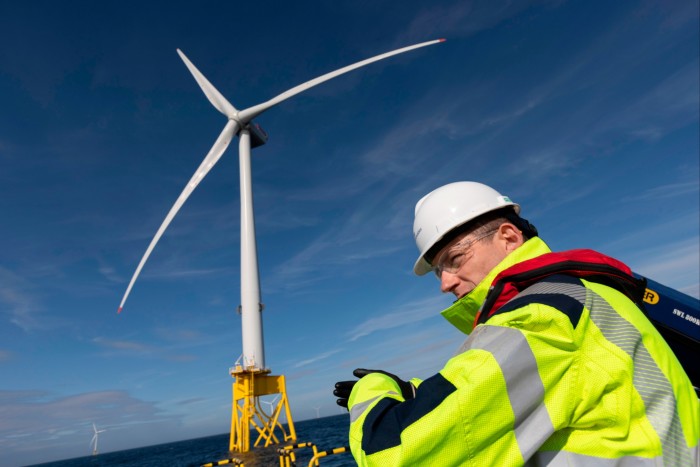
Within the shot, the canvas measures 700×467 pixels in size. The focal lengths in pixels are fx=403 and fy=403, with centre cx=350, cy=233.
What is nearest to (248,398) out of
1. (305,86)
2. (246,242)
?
(246,242)

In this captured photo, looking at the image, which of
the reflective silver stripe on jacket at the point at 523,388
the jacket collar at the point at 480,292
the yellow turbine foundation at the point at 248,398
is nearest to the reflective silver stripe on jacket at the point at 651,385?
the reflective silver stripe on jacket at the point at 523,388

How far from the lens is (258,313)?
71.1 feet

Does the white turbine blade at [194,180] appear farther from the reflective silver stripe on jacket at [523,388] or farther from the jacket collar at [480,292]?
the reflective silver stripe on jacket at [523,388]

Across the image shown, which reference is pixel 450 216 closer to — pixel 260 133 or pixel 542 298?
pixel 542 298

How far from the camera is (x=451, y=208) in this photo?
10.4 ft

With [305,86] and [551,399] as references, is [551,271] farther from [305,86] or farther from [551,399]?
[305,86]

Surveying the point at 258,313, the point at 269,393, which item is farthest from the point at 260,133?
the point at 269,393

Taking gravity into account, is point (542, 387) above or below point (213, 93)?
below

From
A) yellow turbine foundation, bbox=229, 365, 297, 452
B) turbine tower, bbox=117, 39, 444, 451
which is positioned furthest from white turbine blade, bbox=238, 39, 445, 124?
yellow turbine foundation, bbox=229, 365, 297, 452

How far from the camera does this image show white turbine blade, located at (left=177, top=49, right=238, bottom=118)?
28.4m

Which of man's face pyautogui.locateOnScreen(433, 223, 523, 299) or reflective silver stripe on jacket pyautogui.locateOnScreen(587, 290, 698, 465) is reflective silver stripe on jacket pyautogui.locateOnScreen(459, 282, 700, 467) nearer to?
reflective silver stripe on jacket pyautogui.locateOnScreen(587, 290, 698, 465)

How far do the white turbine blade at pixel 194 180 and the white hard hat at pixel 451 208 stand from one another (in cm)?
2236

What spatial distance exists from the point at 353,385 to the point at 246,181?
940 inches

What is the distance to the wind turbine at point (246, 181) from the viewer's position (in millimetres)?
21094
